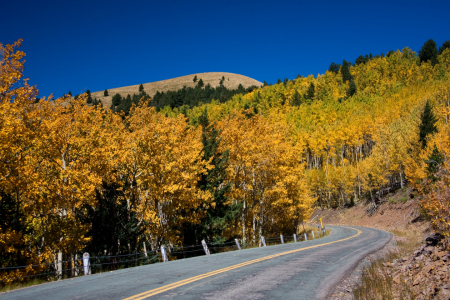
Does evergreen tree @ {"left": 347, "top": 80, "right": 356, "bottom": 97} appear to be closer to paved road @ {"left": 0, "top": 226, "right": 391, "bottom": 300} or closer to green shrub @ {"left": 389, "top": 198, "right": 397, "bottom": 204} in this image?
green shrub @ {"left": 389, "top": 198, "right": 397, "bottom": 204}

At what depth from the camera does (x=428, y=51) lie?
132875 mm

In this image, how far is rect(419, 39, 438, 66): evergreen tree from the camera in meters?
131

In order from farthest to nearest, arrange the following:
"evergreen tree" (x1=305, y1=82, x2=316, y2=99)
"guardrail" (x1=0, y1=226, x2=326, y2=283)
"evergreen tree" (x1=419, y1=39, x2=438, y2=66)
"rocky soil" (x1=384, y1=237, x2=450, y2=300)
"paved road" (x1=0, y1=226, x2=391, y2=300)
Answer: "evergreen tree" (x1=419, y1=39, x2=438, y2=66)
"evergreen tree" (x1=305, y1=82, x2=316, y2=99)
"guardrail" (x1=0, y1=226, x2=326, y2=283)
"paved road" (x1=0, y1=226, x2=391, y2=300)
"rocky soil" (x1=384, y1=237, x2=450, y2=300)

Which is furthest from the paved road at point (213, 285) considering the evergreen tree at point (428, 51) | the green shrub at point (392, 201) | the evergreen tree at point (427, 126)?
the evergreen tree at point (428, 51)

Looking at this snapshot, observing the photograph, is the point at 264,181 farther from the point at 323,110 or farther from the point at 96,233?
the point at 323,110

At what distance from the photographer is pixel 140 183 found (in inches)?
766

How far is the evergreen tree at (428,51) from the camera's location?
429 ft

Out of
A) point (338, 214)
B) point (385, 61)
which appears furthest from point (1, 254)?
point (385, 61)

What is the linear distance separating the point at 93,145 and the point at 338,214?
5654cm

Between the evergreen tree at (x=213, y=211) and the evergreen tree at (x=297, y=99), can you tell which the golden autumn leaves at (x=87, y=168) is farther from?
the evergreen tree at (x=297, y=99)

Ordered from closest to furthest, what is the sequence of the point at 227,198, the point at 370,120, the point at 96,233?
the point at 96,233, the point at 227,198, the point at 370,120

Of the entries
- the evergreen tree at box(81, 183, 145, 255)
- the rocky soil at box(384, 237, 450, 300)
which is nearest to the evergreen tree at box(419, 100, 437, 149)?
the rocky soil at box(384, 237, 450, 300)

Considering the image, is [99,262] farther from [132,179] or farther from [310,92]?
[310,92]

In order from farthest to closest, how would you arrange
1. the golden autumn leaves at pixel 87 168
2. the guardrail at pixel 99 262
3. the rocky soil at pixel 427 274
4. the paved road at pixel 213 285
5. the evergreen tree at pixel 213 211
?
the evergreen tree at pixel 213 211 < the golden autumn leaves at pixel 87 168 < the guardrail at pixel 99 262 < the paved road at pixel 213 285 < the rocky soil at pixel 427 274
